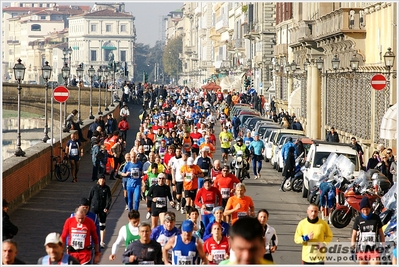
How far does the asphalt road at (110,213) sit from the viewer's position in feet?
61.3

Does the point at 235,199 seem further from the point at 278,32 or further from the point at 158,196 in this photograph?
the point at 278,32

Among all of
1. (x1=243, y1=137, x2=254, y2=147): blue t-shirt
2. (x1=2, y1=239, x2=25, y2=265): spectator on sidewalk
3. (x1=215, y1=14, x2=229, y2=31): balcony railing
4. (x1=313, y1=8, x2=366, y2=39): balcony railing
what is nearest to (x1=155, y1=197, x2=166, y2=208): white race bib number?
(x1=2, y1=239, x2=25, y2=265): spectator on sidewalk

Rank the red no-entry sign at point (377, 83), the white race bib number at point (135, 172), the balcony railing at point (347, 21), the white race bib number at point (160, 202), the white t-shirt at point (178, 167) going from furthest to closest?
the balcony railing at point (347, 21) < the red no-entry sign at point (377, 83) < the white t-shirt at point (178, 167) < the white race bib number at point (135, 172) < the white race bib number at point (160, 202)

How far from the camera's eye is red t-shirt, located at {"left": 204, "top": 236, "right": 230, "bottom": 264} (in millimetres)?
13836

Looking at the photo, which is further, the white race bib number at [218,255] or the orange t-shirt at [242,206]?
the orange t-shirt at [242,206]

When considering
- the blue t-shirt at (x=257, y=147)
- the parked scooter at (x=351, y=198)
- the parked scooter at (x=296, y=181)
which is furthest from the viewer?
the blue t-shirt at (x=257, y=147)

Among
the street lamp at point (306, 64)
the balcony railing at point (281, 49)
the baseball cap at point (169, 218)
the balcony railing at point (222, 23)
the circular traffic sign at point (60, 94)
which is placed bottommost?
the baseball cap at point (169, 218)

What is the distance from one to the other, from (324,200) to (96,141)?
1029 centimetres

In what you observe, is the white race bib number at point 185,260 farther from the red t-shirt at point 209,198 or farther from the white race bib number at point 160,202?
the white race bib number at point 160,202

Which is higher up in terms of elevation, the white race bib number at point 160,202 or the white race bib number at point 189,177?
the white race bib number at point 189,177

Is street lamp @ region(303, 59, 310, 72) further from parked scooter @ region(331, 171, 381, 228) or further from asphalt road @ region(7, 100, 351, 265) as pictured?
parked scooter @ region(331, 171, 381, 228)

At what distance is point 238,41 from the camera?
11219 cm

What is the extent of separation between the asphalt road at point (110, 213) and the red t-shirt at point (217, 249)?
3.18m

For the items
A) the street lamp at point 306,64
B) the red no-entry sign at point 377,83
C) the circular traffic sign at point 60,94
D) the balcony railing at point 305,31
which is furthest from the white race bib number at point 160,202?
the street lamp at point 306,64
